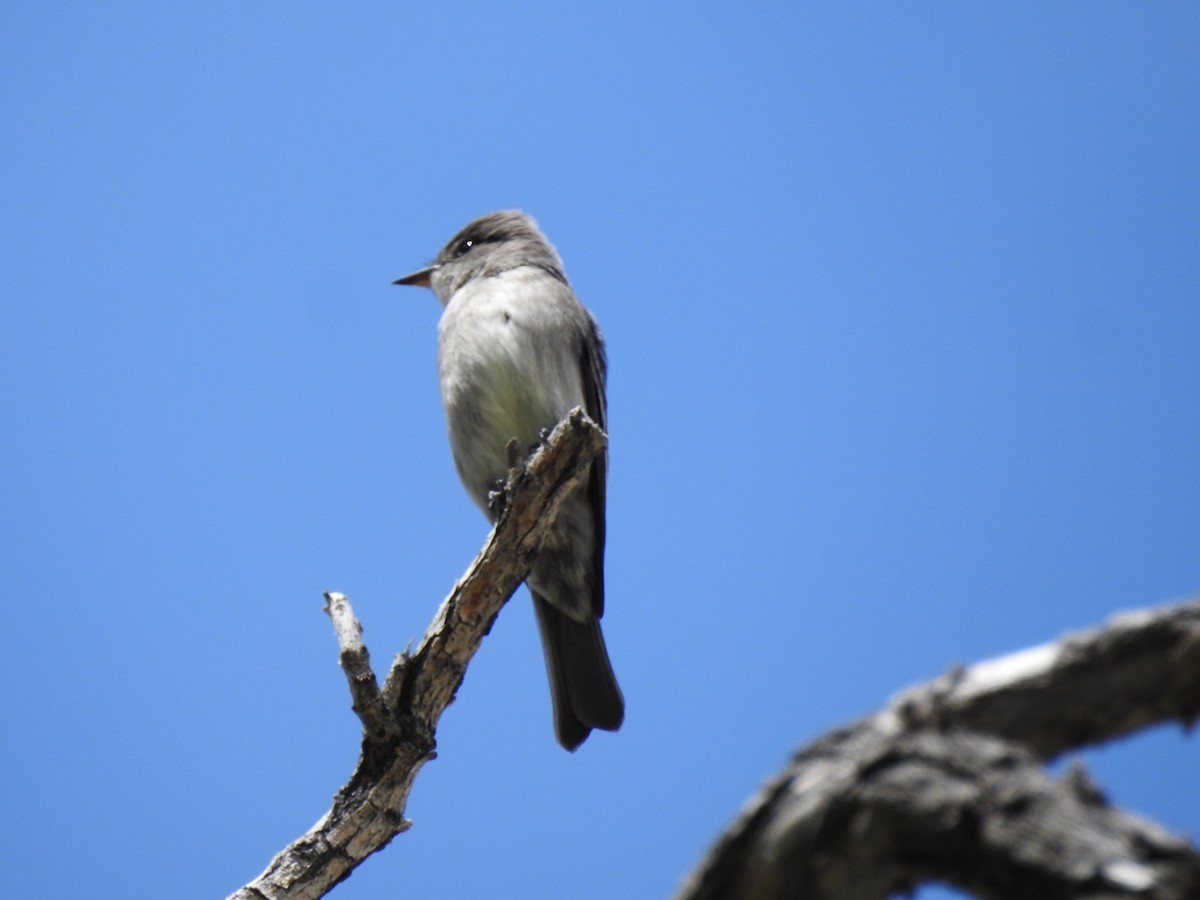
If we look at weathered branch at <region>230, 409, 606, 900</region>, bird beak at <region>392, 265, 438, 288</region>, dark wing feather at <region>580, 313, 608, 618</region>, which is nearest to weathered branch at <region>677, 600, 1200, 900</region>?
weathered branch at <region>230, 409, 606, 900</region>

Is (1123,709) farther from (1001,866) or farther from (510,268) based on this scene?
(510,268)

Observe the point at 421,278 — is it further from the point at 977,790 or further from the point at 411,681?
the point at 977,790

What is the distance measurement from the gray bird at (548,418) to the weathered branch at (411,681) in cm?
161

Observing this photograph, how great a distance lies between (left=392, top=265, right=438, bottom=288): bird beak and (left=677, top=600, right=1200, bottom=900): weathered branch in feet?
23.9

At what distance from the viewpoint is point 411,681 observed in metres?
5.16

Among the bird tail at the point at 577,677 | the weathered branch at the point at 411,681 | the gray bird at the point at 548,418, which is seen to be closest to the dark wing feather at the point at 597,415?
the gray bird at the point at 548,418

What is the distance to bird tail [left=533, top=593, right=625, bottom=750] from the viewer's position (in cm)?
713

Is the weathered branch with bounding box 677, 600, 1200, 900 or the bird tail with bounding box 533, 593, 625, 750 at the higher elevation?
the bird tail with bounding box 533, 593, 625, 750

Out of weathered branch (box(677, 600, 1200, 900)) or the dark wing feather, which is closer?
weathered branch (box(677, 600, 1200, 900))

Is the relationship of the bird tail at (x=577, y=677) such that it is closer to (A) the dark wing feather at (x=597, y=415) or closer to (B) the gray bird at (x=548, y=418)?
(B) the gray bird at (x=548, y=418)

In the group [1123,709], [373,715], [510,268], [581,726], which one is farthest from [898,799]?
[510,268]

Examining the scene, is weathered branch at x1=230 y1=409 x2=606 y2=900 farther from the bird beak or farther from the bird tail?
the bird beak

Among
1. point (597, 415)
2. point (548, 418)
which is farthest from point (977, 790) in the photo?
point (597, 415)

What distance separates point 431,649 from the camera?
5.23 m
